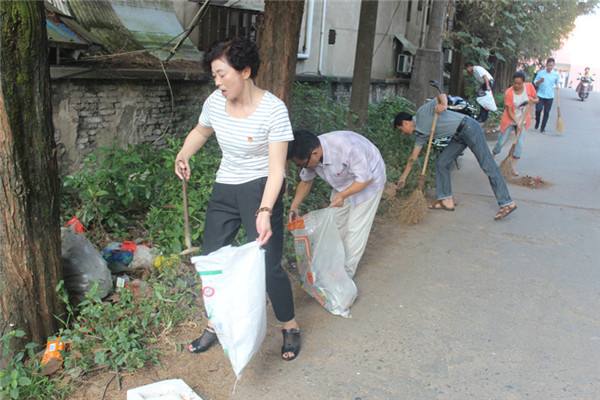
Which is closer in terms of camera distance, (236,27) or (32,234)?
(32,234)

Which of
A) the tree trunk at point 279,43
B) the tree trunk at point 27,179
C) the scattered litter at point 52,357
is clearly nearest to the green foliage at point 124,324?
the scattered litter at point 52,357

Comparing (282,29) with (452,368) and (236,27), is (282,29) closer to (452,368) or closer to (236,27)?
(452,368)

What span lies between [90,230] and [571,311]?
3.57 metres

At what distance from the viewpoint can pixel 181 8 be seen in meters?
7.61

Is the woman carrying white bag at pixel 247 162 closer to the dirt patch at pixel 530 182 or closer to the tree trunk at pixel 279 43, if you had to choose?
the tree trunk at pixel 279 43

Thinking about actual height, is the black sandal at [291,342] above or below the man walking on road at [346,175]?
below

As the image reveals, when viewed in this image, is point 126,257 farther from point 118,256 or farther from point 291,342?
Answer: point 291,342

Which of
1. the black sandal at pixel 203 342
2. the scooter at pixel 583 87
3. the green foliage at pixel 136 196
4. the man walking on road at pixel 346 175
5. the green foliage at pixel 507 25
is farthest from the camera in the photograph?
the scooter at pixel 583 87

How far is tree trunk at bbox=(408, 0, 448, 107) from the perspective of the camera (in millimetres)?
11727

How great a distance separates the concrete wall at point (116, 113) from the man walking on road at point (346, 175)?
260 cm

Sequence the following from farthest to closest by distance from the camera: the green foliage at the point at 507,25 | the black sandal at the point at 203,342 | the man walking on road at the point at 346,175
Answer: the green foliage at the point at 507,25, the man walking on road at the point at 346,175, the black sandal at the point at 203,342

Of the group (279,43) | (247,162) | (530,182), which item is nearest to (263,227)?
(247,162)

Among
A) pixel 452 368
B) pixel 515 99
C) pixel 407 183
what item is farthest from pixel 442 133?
pixel 452 368

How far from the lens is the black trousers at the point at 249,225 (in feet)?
10.1
